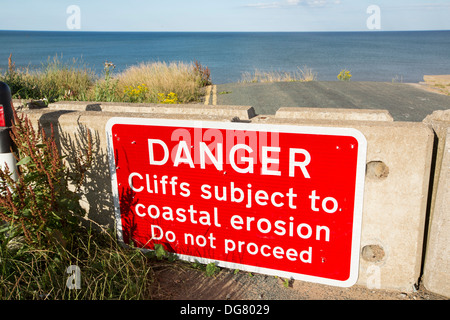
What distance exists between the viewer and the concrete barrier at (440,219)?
107 inches

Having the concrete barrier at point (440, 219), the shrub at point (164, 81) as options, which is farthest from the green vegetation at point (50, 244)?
the shrub at point (164, 81)

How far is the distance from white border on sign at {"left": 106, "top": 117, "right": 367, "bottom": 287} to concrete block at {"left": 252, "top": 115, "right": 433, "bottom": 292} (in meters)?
0.10

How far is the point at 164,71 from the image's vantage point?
46.2ft

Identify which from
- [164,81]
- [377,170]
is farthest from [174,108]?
[164,81]

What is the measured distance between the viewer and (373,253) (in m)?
2.95

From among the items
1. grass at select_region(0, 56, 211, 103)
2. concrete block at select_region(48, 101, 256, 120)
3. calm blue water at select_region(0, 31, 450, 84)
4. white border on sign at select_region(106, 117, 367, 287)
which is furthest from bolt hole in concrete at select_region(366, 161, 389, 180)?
calm blue water at select_region(0, 31, 450, 84)

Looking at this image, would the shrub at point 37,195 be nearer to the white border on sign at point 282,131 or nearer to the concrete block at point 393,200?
the white border on sign at point 282,131

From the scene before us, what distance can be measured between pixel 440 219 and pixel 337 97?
10.3 metres

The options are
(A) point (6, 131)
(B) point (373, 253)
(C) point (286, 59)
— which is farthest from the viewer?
(C) point (286, 59)

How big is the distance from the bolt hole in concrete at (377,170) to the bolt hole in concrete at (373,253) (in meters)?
0.52

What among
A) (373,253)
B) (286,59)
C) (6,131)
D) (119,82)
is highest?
(286,59)

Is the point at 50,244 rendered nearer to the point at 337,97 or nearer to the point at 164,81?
the point at 164,81

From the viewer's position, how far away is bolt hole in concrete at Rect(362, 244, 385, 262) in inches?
116

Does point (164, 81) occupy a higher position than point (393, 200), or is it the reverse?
point (164, 81)
